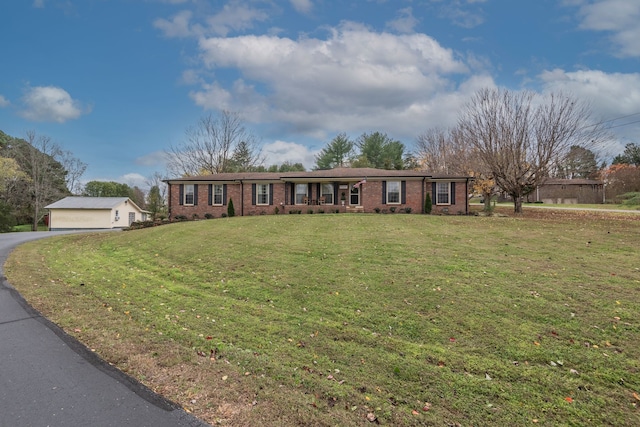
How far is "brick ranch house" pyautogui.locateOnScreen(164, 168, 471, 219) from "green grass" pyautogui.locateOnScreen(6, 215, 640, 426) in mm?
13236

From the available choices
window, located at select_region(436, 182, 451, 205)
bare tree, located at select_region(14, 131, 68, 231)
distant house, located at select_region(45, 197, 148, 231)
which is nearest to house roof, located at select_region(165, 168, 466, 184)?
window, located at select_region(436, 182, 451, 205)

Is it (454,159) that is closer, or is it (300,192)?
(300,192)

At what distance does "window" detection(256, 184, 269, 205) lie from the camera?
24.0m

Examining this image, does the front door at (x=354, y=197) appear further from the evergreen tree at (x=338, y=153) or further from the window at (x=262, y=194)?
the evergreen tree at (x=338, y=153)

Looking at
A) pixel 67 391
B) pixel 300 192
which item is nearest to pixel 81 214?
pixel 300 192

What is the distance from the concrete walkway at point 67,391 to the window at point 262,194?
1981 cm

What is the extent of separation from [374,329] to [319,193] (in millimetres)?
19465

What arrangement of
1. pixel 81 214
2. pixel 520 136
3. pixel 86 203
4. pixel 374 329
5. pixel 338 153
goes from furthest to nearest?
pixel 338 153 < pixel 86 203 < pixel 81 214 < pixel 520 136 < pixel 374 329

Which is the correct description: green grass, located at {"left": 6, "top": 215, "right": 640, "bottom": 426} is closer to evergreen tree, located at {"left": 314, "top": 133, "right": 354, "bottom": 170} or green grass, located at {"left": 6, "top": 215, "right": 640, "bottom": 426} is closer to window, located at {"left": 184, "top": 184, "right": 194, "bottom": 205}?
window, located at {"left": 184, "top": 184, "right": 194, "bottom": 205}

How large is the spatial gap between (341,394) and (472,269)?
202 inches

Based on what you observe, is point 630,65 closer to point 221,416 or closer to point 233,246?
point 233,246

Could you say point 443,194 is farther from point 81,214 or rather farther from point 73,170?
point 73,170

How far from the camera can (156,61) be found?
15656mm

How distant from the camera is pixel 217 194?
79.9 feet
